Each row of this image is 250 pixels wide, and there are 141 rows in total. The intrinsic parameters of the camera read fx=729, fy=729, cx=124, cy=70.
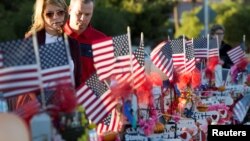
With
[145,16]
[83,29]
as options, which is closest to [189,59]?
[83,29]

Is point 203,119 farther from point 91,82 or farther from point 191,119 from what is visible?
point 91,82

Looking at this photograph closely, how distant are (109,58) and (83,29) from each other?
4.09 feet

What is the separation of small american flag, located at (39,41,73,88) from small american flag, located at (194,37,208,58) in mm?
4086

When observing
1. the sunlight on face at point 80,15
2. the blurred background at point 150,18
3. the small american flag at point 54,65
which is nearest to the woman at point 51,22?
the sunlight on face at point 80,15

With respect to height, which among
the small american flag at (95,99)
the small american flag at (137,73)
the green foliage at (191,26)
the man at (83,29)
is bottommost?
the small american flag at (95,99)

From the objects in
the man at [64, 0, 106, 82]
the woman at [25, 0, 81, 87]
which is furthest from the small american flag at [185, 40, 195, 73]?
the woman at [25, 0, 81, 87]

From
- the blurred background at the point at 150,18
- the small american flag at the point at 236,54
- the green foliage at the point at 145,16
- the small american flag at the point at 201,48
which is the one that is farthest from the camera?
the green foliage at the point at 145,16

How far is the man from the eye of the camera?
5.73 meters

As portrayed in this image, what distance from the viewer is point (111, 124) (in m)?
4.70

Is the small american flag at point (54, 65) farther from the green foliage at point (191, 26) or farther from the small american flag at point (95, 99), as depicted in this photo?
the green foliage at point (191, 26)

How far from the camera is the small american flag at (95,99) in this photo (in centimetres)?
433

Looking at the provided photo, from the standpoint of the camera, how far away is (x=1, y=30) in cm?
2186

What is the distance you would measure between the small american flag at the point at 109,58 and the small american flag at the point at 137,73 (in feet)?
0.17

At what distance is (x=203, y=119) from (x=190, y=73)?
0.59m
